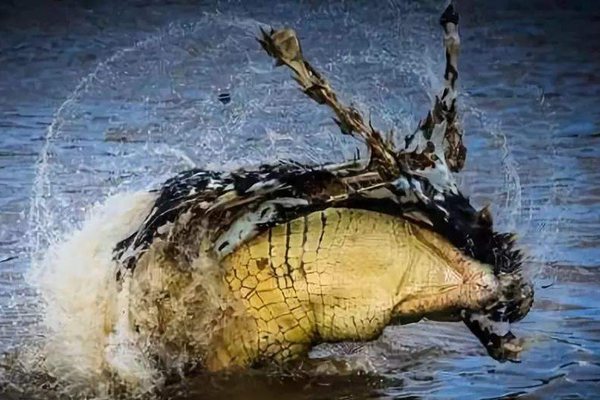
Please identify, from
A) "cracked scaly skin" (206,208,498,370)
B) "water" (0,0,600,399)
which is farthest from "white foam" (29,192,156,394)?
"cracked scaly skin" (206,208,498,370)

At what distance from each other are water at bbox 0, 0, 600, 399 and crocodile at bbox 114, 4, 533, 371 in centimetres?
3

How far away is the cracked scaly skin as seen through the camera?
1.88 metres

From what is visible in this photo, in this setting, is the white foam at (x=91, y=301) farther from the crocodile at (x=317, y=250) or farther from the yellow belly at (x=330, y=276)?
the yellow belly at (x=330, y=276)

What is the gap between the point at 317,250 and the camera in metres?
1.88

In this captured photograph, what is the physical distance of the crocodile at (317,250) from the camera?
73.7 inches

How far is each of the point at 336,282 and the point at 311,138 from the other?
20 cm

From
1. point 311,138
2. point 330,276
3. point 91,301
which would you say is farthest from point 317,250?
point 91,301

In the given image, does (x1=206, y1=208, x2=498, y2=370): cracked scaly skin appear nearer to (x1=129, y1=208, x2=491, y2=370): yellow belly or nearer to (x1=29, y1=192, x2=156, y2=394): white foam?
(x1=129, y1=208, x2=491, y2=370): yellow belly

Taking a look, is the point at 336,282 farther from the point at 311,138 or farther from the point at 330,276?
the point at 311,138

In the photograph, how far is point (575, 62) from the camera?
1.94 m

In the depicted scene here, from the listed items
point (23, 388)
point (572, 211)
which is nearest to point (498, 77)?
point (572, 211)

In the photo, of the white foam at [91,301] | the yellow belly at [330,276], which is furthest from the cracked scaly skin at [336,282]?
the white foam at [91,301]

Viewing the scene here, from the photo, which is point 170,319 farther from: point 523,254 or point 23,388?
point 523,254

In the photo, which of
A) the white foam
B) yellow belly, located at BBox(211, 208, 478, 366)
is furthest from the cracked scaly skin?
the white foam
